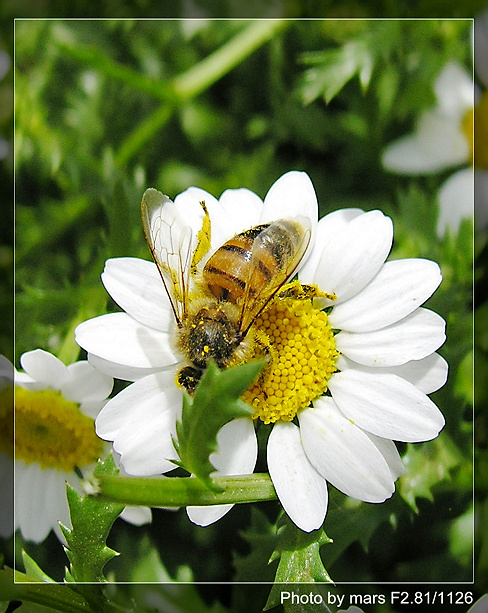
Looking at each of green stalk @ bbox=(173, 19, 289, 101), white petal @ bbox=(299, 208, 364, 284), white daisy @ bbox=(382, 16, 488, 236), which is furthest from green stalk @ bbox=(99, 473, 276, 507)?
green stalk @ bbox=(173, 19, 289, 101)

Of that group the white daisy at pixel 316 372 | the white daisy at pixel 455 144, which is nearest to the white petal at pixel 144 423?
the white daisy at pixel 316 372

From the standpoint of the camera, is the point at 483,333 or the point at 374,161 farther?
the point at 374,161

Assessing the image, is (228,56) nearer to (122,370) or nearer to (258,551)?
(122,370)

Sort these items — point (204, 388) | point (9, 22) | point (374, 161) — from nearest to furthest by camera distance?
point (204, 388) → point (9, 22) → point (374, 161)

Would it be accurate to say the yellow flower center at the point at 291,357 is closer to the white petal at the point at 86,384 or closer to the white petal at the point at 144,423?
the white petal at the point at 144,423

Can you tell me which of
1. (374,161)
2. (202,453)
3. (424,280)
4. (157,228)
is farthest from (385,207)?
(202,453)

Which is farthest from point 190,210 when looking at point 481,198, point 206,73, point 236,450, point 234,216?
point 481,198

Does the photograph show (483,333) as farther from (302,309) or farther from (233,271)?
(233,271)

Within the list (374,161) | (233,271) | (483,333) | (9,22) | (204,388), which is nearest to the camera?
(204,388)
